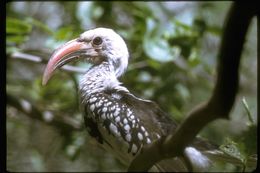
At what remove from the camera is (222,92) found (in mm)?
842

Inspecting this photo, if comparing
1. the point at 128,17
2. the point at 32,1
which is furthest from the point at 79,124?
the point at 32,1

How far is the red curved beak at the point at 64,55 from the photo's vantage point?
111cm

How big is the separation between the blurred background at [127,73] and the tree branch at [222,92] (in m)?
1.18

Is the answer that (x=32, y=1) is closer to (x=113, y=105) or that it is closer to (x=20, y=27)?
(x=20, y=27)

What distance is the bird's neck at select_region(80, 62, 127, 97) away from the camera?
1.22 metres

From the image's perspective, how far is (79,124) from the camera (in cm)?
269

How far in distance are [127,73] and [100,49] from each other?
108cm

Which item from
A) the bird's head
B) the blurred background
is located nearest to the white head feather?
the bird's head

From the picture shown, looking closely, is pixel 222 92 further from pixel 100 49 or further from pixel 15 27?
pixel 15 27

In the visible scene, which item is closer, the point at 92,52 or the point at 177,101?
the point at 92,52

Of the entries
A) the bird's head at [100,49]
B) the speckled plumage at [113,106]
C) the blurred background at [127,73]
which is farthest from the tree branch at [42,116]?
the bird's head at [100,49]

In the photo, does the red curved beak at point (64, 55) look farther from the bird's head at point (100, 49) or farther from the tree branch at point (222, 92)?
the tree branch at point (222, 92)

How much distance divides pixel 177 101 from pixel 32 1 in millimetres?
1299

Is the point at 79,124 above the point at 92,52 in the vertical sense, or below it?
below
